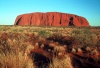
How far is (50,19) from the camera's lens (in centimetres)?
12750

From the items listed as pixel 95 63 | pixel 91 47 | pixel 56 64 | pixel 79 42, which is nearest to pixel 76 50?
pixel 91 47

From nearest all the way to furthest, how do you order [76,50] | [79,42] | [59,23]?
[76,50] < [79,42] < [59,23]

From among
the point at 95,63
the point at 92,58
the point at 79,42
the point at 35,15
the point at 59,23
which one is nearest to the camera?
the point at 95,63

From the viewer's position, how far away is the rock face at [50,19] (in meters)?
124

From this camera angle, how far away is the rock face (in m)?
124

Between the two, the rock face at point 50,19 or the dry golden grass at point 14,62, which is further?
the rock face at point 50,19

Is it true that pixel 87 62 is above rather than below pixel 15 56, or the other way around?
below

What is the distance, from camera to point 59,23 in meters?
125

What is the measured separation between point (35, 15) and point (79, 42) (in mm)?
123613

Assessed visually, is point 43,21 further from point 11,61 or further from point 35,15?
point 11,61

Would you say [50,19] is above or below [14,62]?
above

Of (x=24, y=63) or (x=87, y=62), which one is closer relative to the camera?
(x=24, y=63)

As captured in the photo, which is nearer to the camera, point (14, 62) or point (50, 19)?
point (14, 62)

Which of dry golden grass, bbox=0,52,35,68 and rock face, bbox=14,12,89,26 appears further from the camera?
rock face, bbox=14,12,89,26
